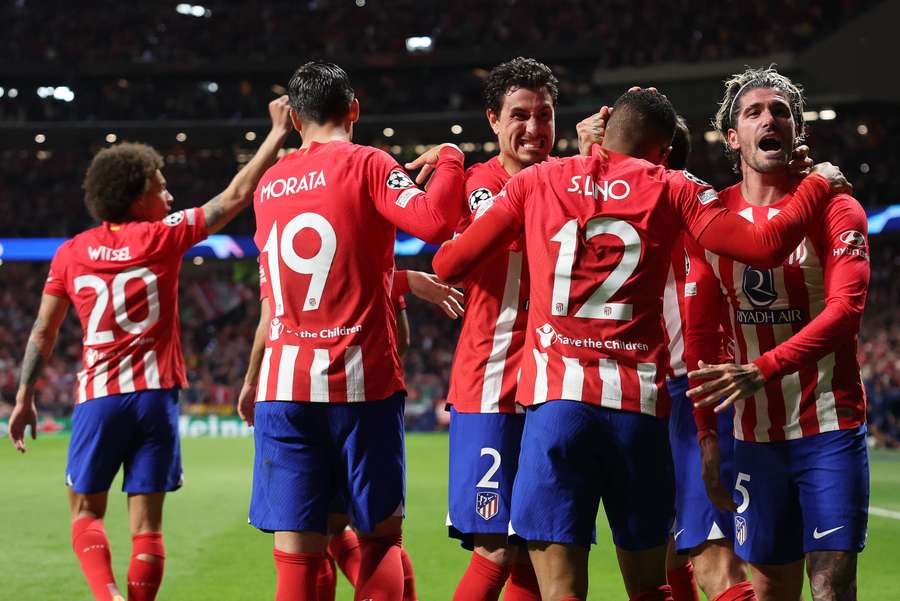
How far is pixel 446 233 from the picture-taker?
3574 mm

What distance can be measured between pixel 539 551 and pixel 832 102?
29.4 m

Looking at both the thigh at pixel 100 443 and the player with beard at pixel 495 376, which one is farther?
the thigh at pixel 100 443

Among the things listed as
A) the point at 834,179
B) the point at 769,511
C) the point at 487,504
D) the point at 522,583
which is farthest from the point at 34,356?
the point at 834,179

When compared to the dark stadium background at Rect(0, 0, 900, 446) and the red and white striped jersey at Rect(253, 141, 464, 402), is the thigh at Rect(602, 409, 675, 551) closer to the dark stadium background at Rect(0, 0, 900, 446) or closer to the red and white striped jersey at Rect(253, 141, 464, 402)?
the red and white striped jersey at Rect(253, 141, 464, 402)

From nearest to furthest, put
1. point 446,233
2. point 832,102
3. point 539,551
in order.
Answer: point 539,551, point 446,233, point 832,102

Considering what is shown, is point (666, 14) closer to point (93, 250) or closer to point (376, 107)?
point (376, 107)

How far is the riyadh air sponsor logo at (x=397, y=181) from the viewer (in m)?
3.64

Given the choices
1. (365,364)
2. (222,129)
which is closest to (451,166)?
(365,364)

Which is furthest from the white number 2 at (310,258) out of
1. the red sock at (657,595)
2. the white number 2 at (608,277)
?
the red sock at (657,595)

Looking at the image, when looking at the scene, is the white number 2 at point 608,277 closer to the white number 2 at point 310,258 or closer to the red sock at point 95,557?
the white number 2 at point 310,258

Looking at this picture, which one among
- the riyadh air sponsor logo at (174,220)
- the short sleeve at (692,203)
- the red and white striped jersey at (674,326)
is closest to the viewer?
the short sleeve at (692,203)

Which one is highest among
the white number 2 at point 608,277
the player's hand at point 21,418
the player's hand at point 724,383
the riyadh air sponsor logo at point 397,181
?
the riyadh air sponsor logo at point 397,181

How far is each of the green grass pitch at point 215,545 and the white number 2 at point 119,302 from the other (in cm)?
213

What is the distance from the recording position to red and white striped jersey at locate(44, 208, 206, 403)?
507 cm
